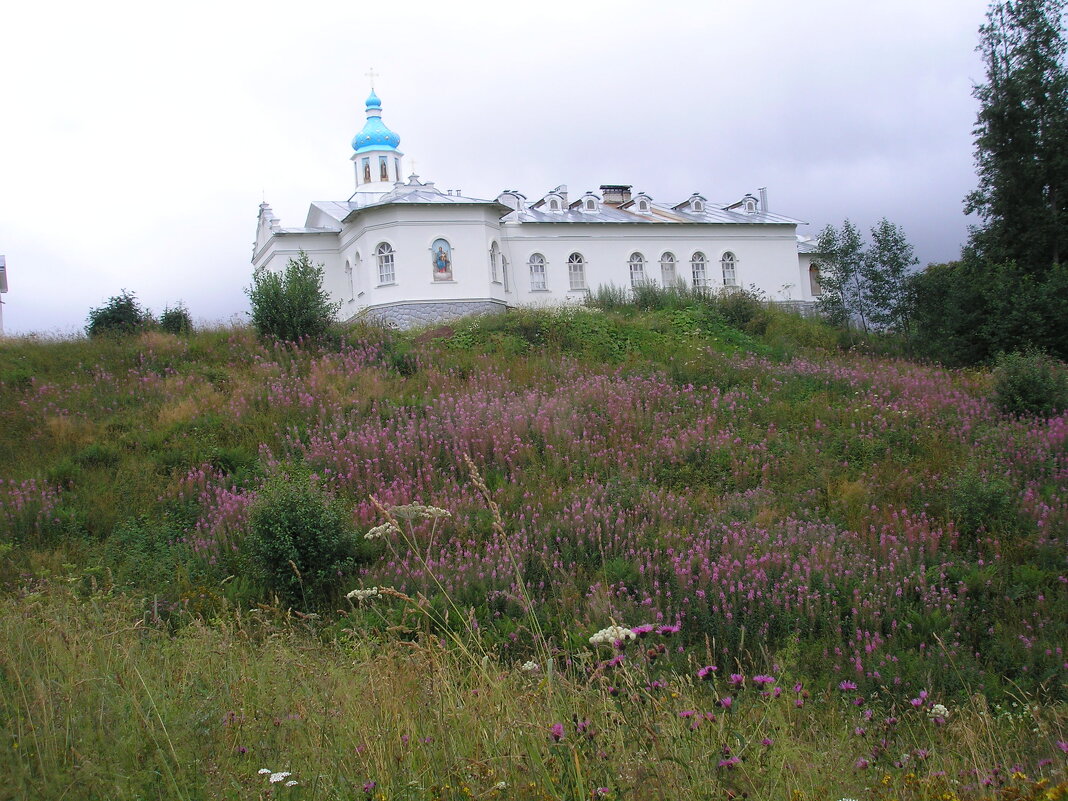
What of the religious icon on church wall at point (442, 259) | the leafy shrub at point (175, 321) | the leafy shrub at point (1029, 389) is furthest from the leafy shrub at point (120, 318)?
the leafy shrub at point (1029, 389)

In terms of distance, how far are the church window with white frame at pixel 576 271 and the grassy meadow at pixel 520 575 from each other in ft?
42.7

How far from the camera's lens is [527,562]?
347 inches

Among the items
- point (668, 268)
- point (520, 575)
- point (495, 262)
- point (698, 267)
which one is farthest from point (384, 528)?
point (698, 267)

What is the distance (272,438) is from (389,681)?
9.83 m

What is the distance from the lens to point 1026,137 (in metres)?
Answer: 24.9

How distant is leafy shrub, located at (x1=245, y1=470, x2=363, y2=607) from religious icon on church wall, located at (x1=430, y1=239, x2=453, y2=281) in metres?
20.8

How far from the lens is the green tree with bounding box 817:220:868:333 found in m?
28.8

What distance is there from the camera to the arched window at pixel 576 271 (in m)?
33.2

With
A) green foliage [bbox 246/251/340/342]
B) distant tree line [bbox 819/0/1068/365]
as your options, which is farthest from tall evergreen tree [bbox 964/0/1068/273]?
green foliage [bbox 246/251/340/342]

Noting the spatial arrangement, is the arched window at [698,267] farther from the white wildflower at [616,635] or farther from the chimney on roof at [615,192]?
the white wildflower at [616,635]

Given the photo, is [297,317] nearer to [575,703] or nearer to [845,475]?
[845,475]

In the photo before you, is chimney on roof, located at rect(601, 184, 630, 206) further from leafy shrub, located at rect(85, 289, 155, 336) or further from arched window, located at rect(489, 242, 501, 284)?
leafy shrub, located at rect(85, 289, 155, 336)

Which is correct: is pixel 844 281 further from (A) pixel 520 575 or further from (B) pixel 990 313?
(A) pixel 520 575

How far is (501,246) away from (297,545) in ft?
81.6
